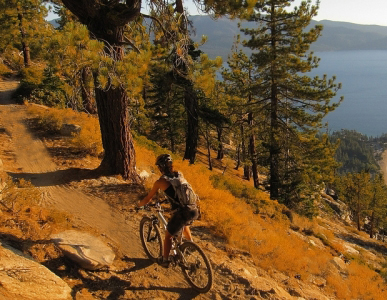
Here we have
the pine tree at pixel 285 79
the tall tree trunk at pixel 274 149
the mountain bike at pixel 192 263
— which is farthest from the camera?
the tall tree trunk at pixel 274 149

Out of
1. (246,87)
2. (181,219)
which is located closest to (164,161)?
(181,219)

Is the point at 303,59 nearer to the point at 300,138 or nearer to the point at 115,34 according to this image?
the point at 300,138

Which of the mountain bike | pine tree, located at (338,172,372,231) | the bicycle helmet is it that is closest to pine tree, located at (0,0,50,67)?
the bicycle helmet

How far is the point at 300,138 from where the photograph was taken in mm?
18156

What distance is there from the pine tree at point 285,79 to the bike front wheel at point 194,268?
13.7m

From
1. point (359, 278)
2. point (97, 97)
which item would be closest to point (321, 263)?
point (359, 278)

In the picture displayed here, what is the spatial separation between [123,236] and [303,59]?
1551 cm

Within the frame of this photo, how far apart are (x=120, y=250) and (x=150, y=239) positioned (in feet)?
2.05

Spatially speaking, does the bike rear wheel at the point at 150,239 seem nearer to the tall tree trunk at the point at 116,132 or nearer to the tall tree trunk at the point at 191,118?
the tall tree trunk at the point at 116,132

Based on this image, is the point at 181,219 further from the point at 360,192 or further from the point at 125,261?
the point at 360,192

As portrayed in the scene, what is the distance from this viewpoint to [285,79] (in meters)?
17.7

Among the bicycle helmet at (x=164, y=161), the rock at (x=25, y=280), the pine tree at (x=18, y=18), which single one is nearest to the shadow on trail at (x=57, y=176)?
the rock at (x=25, y=280)

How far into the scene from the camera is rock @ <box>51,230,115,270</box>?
5.20 metres

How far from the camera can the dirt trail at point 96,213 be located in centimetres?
Answer: 522
